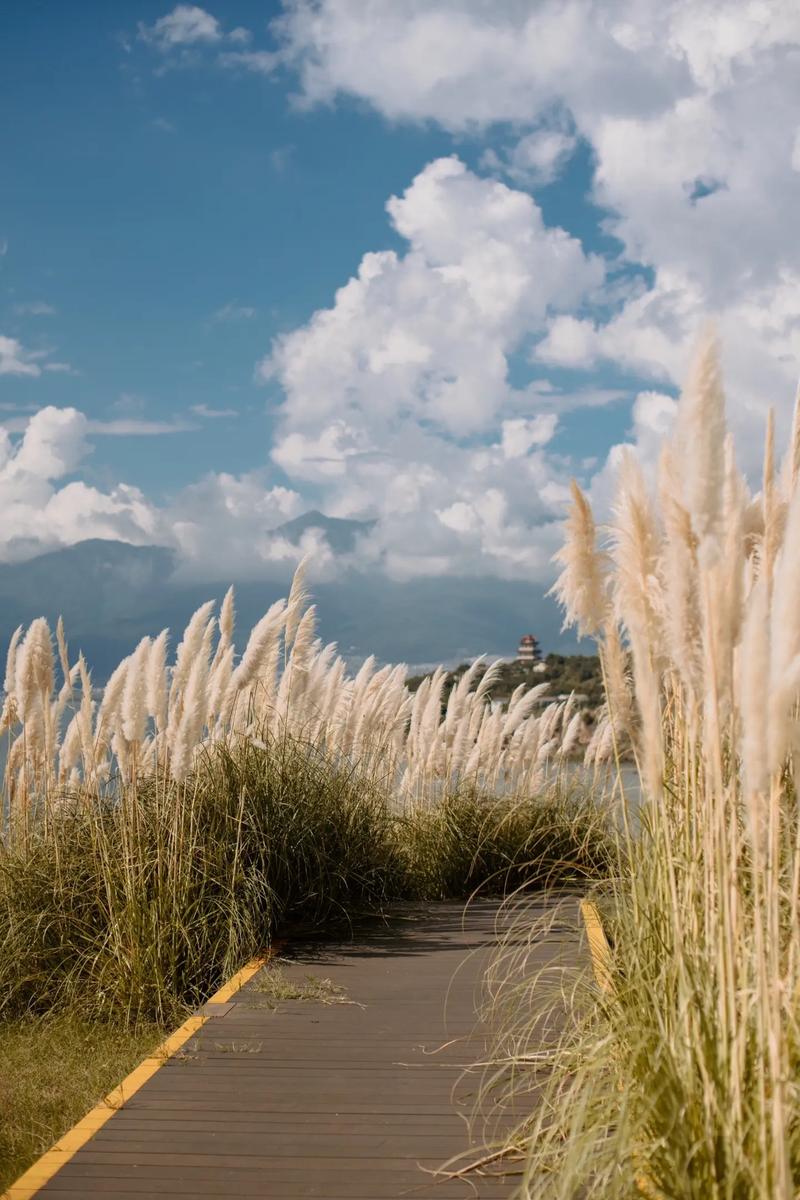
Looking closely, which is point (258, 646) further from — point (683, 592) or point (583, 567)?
point (683, 592)

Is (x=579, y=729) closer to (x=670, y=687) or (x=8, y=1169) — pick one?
(x=670, y=687)

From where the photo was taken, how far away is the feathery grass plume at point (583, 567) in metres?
3.21

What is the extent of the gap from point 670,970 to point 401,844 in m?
4.70

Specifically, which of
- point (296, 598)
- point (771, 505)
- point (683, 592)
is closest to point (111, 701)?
point (296, 598)

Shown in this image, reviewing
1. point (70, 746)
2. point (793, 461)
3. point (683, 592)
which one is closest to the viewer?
point (683, 592)

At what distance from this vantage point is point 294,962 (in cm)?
554

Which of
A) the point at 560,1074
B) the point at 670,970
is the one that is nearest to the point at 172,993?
the point at 560,1074

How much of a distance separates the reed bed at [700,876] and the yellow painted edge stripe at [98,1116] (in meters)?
1.22

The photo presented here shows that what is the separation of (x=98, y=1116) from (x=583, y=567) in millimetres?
2180

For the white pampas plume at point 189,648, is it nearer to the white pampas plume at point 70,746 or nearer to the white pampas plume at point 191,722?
the white pampas plume at point 191,722

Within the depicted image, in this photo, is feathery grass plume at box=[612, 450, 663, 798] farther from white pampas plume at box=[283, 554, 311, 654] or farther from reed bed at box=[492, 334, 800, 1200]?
white pampas plume at box=[283, 554, 311, 654]

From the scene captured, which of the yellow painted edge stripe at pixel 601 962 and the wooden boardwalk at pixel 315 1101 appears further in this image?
the yellow painted edge stripe at pixel 601 962

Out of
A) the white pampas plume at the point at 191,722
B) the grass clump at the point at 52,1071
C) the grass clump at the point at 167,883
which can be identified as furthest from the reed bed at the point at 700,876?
the white pampas plume at the point at 191,722

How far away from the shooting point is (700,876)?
10.5 feet
